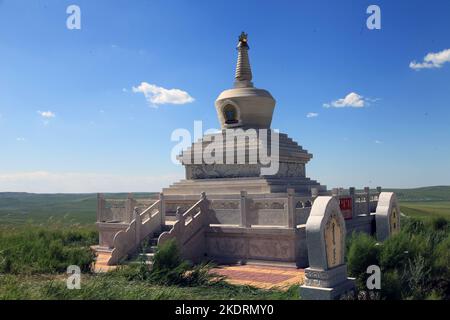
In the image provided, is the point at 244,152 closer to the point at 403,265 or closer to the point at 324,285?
the point at 403,265

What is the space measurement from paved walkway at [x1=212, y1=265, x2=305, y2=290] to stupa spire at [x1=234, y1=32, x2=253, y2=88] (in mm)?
12201

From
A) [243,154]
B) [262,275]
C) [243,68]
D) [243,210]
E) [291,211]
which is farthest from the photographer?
[243,68]

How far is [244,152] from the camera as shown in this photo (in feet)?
68.9

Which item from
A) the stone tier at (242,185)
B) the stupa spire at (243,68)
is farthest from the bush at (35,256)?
the stupa spire at (243,68)

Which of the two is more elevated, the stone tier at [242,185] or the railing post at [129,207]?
the stone tier at [242,185]

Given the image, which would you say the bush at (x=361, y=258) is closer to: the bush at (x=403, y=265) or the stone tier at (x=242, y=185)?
the bush at (x=403, y=265)

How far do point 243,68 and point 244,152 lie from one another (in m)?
5.81

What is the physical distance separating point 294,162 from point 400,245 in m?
12.5

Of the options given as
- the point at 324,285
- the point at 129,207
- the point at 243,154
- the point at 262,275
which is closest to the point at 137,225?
the point at 129,207

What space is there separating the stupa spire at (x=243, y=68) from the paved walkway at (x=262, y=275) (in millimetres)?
12201

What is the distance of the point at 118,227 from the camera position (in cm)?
1838

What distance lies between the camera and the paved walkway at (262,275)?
11.9 m
